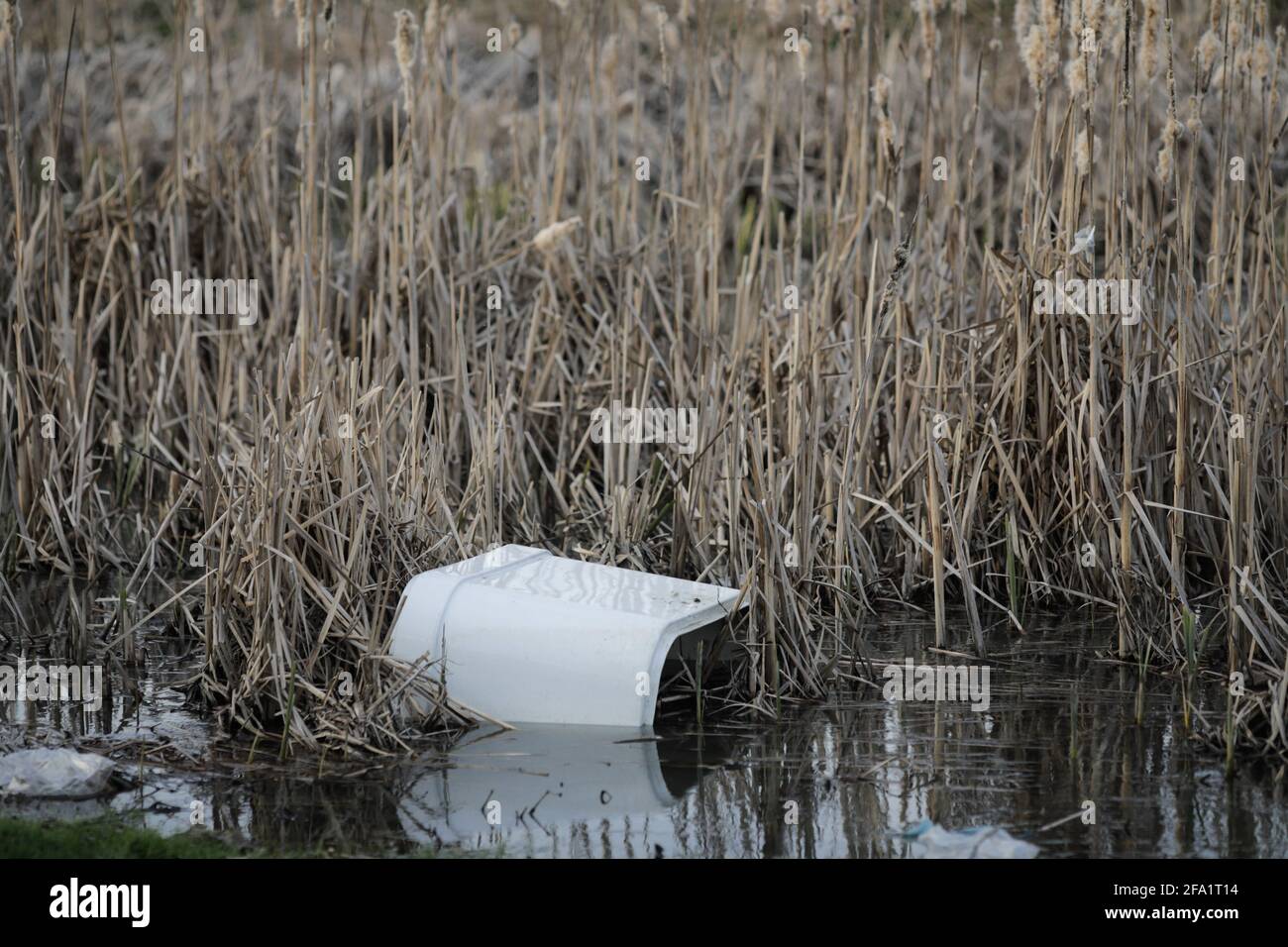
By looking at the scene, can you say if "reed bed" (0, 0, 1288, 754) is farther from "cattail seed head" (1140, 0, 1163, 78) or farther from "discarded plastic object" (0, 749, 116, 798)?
"discarded plastic object" (0, 749, 116, 798)

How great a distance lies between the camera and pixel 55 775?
297cm

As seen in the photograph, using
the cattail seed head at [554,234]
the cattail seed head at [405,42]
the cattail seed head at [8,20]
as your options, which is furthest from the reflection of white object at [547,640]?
the cattail seed head at [8,20]

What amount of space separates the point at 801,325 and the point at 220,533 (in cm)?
167

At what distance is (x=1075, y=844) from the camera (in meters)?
2.68

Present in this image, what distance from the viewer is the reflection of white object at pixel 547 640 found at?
10.6ft

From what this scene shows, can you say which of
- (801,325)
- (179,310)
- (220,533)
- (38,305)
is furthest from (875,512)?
(38,305)

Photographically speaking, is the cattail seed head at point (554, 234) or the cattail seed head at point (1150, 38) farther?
the cattail seed head at point (554, 234)

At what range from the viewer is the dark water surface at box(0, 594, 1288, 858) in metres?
2.75

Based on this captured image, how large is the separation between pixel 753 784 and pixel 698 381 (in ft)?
5.86

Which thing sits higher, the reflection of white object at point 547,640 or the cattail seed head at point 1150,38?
the cattail seed head at point 1150,38

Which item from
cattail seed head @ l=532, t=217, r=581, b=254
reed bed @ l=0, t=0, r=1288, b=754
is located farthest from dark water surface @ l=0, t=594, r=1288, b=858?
cattail seed head @ l=532, t=217, r=581, b=254

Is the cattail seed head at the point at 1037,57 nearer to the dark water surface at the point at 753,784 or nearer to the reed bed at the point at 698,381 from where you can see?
the reed bed at the point at 698,381

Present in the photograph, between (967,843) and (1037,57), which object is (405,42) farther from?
(967,843)

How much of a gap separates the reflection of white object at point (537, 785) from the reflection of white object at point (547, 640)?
0.07 m
